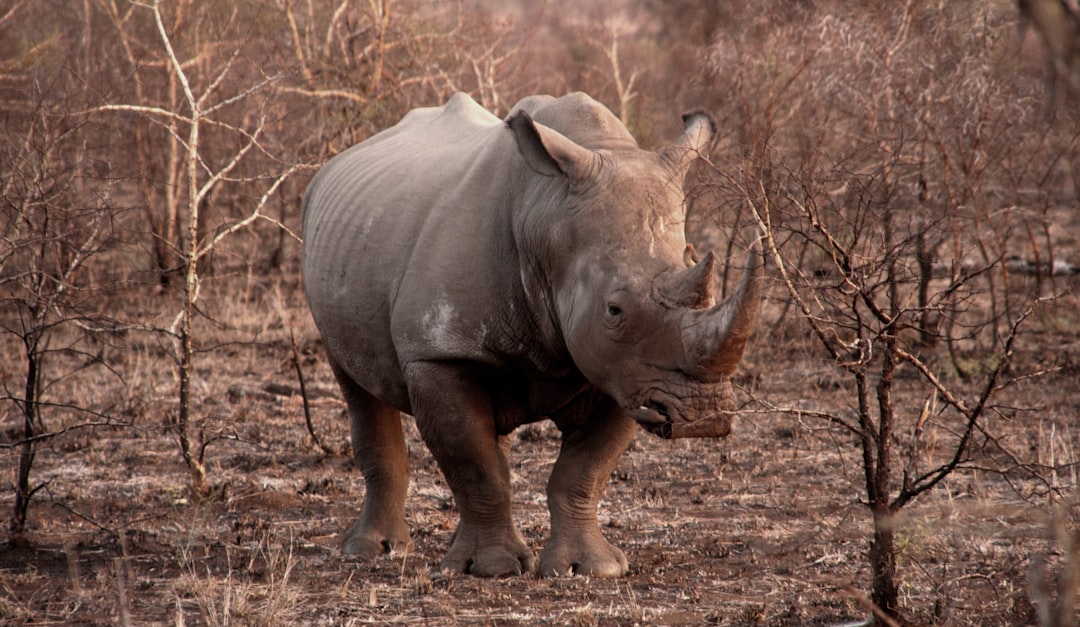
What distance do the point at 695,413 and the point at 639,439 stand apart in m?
3.80

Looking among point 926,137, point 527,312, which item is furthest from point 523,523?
point 926,137

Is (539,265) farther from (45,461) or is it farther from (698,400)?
(45,461)

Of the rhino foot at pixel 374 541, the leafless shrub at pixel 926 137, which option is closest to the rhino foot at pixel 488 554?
the rhino foot at pixel 374 541

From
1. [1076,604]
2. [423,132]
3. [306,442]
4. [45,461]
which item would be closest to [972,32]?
[423,132]

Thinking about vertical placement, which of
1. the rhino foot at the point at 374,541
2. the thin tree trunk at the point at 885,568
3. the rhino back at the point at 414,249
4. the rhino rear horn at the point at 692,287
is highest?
→ the rhino back at the point at 414,249

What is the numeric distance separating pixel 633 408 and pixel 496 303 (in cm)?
92

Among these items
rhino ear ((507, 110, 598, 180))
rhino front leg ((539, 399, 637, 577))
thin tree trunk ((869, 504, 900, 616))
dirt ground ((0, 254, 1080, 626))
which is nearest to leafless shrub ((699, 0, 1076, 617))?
dirt ground ((0, 254, 1080, 626))

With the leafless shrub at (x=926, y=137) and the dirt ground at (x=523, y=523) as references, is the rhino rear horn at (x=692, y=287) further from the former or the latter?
the leafless shrub at (x=926, y=137)

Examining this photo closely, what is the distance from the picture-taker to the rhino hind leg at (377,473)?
6.32 metres

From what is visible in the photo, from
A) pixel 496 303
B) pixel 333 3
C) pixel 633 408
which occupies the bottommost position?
pixel 633 408

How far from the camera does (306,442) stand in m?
8.38

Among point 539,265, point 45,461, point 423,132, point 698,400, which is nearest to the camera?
point 698,400

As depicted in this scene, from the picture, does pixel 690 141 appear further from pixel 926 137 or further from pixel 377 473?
pixel 926 137

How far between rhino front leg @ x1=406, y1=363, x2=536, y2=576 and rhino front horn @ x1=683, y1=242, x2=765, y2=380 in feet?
3.98
